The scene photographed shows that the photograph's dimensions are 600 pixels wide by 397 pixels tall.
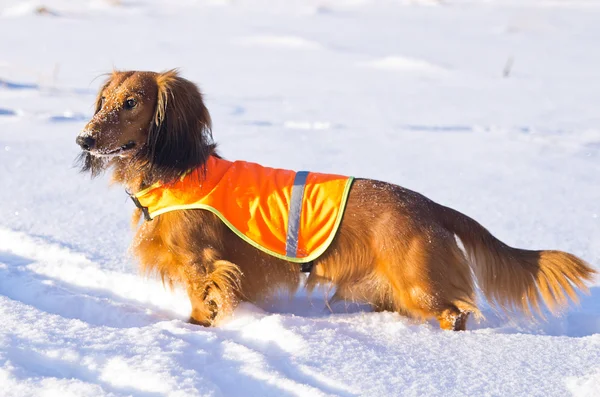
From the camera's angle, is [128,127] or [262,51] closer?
[128,127]

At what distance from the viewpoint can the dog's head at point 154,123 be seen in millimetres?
2971

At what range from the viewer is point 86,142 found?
281cm

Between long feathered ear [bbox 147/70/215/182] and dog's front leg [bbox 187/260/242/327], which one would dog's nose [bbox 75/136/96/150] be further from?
dog's front leg [bbox 187/260/242/327]

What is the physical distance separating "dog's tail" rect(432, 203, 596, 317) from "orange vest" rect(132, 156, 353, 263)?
51cm

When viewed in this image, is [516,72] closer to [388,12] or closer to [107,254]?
[388,12]

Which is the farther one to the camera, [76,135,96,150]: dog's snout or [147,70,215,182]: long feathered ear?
[147,70,215,182]: long feathered ear

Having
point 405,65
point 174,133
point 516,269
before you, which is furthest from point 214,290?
point 405,65

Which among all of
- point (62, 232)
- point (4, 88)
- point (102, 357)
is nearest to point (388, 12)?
point (4, 88)

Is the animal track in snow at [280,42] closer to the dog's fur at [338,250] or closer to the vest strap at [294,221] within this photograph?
the dog's fur at [338,250]

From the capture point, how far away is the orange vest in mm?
3029

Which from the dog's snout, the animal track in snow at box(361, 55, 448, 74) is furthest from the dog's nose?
the animal track in snow at box(361, 55, 448, 74)

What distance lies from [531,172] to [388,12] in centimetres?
970

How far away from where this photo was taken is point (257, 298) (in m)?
3.22

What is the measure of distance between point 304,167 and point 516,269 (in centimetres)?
222
